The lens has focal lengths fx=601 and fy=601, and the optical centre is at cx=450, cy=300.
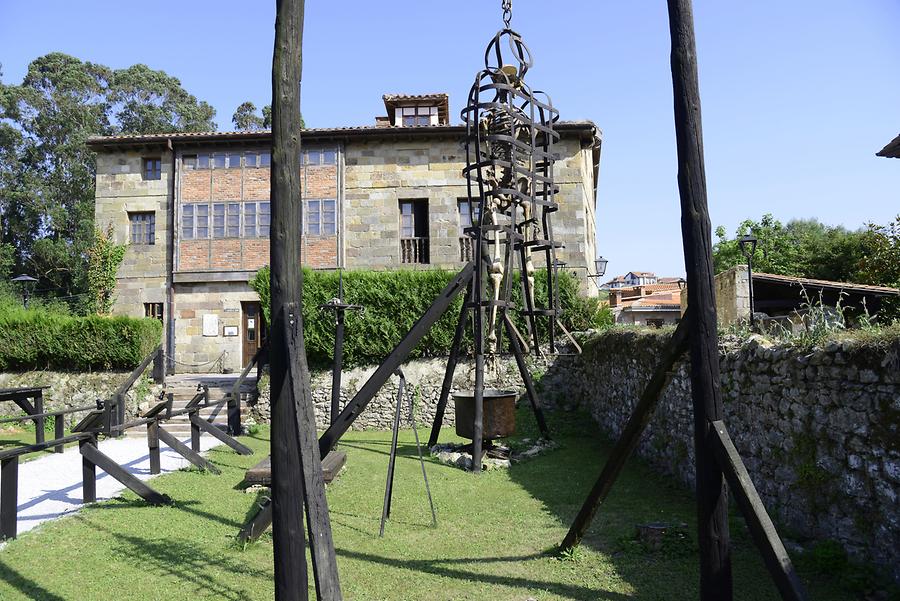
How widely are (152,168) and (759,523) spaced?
22.0 metres

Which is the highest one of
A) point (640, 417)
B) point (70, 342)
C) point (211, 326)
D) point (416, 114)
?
point (416, 114)

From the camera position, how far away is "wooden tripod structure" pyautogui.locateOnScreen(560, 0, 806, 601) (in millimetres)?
3633

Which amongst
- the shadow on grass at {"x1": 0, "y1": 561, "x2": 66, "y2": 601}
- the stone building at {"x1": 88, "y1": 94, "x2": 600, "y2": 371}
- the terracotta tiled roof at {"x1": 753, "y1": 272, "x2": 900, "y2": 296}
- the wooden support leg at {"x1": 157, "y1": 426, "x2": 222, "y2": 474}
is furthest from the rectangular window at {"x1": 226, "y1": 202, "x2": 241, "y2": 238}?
the shadow on grass at {"x1": 0, "y1": 561, "x2": 66, "y2": 601}

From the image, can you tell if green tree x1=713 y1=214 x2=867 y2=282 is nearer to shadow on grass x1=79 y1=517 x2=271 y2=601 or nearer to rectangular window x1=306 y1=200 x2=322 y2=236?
rectangular window x1=306 y1=200 x2=322 y2=236

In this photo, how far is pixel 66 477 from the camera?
8617 millimetres

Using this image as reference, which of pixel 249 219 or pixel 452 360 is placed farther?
pixel 249 219

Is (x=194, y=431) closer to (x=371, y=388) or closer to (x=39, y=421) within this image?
(x=39, y=421)

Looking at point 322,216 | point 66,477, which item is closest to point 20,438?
point 66,477

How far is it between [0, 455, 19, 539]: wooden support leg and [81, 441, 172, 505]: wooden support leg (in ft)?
3.09

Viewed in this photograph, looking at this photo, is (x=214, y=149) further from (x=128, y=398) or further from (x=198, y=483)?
(x=198, y=483)

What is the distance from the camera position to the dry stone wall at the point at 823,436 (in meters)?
3.96

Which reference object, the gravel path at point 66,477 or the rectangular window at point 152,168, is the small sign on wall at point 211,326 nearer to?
→ the rectangular window at point 152,168

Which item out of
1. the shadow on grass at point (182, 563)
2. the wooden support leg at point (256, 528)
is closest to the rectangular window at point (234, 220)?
the shadow on grass at point (182, 563)

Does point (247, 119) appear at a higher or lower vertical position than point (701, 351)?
higher
